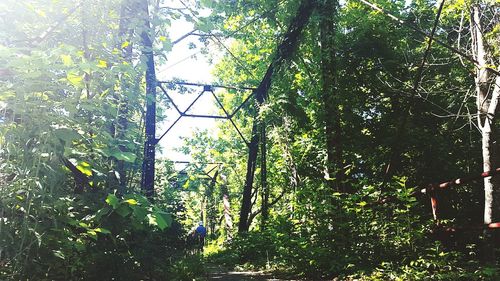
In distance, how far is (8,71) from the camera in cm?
207

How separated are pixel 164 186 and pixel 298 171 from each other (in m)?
4.55

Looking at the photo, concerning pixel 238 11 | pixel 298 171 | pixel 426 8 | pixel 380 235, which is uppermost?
pixel 426 8

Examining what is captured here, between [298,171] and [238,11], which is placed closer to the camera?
[238,11]

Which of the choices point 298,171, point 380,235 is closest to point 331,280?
point 380,235

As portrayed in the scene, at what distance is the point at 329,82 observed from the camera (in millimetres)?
7738

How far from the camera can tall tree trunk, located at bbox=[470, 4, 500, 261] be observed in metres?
6.15

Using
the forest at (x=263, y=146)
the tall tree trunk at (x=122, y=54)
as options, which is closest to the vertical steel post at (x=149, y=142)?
the forest at (x=263, y=146)

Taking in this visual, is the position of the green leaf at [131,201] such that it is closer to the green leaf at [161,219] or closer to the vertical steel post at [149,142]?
the green leaf at [161,219]

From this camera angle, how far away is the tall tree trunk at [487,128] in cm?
615

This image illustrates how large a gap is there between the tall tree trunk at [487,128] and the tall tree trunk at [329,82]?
262 cm

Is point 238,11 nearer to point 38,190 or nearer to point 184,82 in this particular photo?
point 184,82

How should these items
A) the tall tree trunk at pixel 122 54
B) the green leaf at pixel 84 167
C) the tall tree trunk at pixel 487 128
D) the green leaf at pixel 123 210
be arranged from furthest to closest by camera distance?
the tall tree trunk at pixel 487 128
the tall tree trunk at pixel 122 54
the green leaf at pixel 84 167
the green leaf at pixel 123 210

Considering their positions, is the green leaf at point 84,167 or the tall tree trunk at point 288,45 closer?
the green leaf at point 84,167

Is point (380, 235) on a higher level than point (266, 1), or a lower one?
lower
